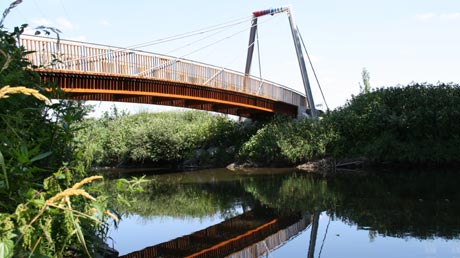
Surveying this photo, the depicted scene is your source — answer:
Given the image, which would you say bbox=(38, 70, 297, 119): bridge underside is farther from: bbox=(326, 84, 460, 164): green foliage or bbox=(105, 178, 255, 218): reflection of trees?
bbox=(326, 84, 460, 164): green foliage

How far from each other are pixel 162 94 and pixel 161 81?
484 mm

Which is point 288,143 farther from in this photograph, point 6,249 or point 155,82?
point 6,249

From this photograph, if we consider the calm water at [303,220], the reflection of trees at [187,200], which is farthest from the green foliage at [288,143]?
the calm water at [303,220]

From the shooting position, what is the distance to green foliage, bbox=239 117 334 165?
1858 centimetres

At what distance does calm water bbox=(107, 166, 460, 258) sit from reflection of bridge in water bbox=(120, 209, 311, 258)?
1 cm

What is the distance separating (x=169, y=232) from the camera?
7055 mm

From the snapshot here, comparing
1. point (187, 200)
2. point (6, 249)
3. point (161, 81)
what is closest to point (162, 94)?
point (161, 81)

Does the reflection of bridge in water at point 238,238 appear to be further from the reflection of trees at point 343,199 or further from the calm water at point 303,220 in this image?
the reflection of trees at point 343,199

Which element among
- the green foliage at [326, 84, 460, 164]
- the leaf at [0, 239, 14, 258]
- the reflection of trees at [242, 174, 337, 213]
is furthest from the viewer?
the green foliage at [326, 84, 460, 164]

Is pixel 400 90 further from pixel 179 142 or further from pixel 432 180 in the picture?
pixel 179 142

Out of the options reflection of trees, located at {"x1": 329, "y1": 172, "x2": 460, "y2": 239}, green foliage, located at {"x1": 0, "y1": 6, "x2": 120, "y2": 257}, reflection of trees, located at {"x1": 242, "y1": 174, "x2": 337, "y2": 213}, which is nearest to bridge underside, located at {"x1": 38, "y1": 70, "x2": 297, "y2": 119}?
reflection of trees, located at {"x1": 242, "y1": 174, "x2": 337, "y2": 213}

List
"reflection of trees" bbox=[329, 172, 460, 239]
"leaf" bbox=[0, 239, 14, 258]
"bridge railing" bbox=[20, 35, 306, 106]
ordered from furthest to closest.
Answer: "bridge railing" bbox=[20, 35, 306, 106] < "reflection of trees" bbox=[329, 172, 460, 239] < "leaf" bbox=[0, 239, 14, 258]

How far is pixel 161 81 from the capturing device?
16.0 meters

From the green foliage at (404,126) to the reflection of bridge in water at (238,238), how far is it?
407 inches
